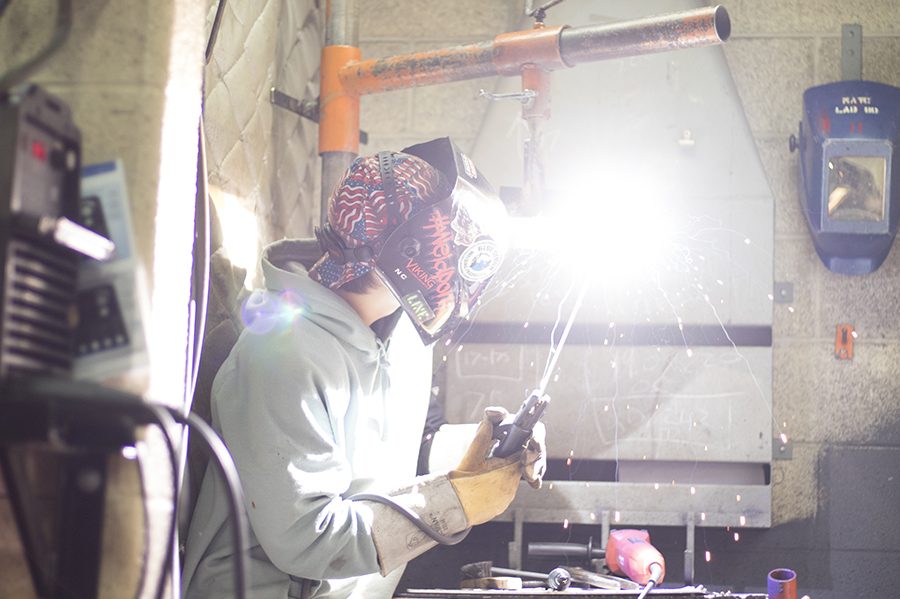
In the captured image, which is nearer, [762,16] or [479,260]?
[479,260]

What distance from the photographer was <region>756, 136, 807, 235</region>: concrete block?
9.61ft

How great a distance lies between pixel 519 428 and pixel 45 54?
→ 1.38m

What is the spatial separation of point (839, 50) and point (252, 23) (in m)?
1.82

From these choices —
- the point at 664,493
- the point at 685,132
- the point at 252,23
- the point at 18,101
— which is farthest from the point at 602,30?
the point at 18,101

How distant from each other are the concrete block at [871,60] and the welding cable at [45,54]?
254cm

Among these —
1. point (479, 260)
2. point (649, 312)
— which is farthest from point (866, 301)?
point (479, 260)

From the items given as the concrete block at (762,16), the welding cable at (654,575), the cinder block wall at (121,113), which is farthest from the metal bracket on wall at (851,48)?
the cinder block wall at (121,113)

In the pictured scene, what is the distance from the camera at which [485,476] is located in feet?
6.49

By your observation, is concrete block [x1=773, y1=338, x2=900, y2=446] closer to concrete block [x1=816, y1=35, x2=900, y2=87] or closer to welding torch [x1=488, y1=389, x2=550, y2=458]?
concrete block [x1=816, y1=35, x2=900, y2=87]

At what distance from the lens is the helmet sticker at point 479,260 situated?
1.96 meters

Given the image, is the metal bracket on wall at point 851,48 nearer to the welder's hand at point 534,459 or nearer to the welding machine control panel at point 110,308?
the welder's hand at point 534,459

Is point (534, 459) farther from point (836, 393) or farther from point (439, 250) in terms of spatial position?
point (836, 393)

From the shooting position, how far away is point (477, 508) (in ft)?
6.42

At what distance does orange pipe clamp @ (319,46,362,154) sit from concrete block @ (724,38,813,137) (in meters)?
1.23
